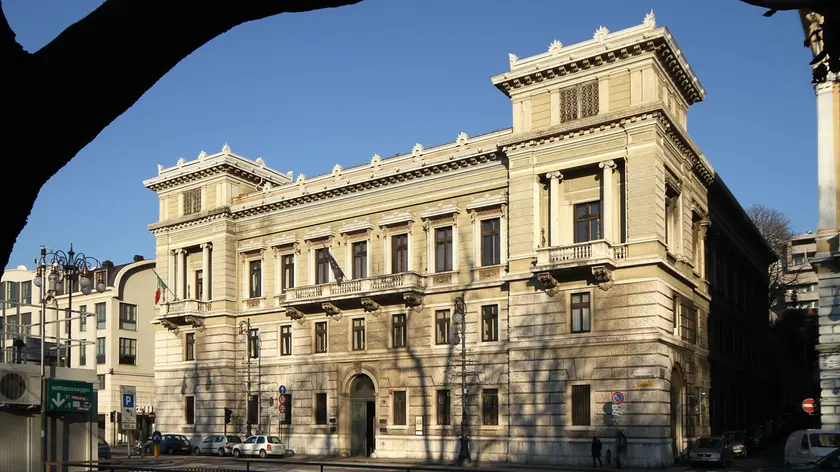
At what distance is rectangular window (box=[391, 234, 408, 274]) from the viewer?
165ft

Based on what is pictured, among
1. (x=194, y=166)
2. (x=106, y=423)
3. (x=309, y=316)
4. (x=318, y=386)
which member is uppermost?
(x=194, y=166)

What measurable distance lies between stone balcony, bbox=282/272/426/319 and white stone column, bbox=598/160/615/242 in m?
11.3

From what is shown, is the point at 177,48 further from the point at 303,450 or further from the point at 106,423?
the point at 106,423

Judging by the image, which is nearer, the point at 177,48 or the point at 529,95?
the point at 177,48

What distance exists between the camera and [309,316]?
5359 cm

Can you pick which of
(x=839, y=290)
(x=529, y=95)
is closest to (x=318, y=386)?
(x=529, y=95)

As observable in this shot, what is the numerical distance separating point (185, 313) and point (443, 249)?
19.0m

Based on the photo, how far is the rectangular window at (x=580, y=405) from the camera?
4150 centimetres

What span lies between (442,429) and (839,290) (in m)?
20.4

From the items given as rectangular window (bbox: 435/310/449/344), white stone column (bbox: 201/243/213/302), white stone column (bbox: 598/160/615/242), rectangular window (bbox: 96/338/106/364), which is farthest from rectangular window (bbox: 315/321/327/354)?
rectangular window (bbox: 96/338/106/364)

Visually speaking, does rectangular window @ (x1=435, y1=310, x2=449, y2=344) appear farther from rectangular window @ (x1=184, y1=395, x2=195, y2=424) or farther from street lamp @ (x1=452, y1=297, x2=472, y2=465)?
rectangular window @ (x1=184, y1=395, x2=195, y2=424)

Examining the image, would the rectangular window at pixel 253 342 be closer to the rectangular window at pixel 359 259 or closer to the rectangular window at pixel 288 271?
the rectangular window at pixel 288 271

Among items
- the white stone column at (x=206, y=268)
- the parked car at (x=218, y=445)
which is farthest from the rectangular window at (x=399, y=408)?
the white stone column at (x=206, y=268)

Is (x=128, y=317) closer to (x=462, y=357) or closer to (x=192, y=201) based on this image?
(x=192, y=201)
